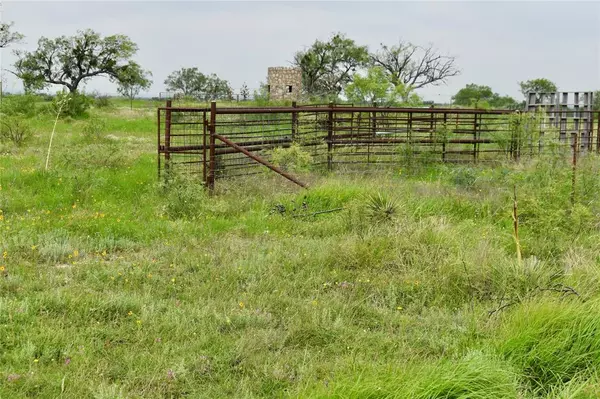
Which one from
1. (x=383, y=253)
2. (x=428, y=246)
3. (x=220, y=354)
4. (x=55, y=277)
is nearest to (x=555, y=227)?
(x=428, y=246)

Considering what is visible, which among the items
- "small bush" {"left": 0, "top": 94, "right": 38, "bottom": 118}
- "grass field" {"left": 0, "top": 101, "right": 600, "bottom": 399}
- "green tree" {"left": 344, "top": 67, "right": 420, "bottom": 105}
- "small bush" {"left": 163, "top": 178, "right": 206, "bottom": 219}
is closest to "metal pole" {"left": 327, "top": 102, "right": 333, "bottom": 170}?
"grass field" {"left": 0, "top": 101, "right": 600, "bottom": 399}

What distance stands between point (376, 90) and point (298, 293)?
36.0 m

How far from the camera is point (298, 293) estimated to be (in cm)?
579

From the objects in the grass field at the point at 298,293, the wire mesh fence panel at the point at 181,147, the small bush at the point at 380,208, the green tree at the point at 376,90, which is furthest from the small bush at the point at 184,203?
the green tree at the point at 376,90

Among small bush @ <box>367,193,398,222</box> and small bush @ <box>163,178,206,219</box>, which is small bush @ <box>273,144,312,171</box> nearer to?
small bush @ <box>163,178,206,219</box>

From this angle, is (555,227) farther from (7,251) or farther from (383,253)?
(7,251)

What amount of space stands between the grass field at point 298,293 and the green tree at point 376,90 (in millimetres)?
29460

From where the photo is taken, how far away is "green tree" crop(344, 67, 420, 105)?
3900 cm

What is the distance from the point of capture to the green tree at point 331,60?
199 feet

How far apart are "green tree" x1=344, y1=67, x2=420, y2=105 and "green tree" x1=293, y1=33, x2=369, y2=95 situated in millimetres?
16846

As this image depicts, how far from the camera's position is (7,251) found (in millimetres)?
6621

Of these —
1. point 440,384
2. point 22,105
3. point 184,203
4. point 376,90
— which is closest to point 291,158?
point 184,203

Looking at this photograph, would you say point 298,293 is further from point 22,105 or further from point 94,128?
point 22,105

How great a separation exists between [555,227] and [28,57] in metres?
55.6
